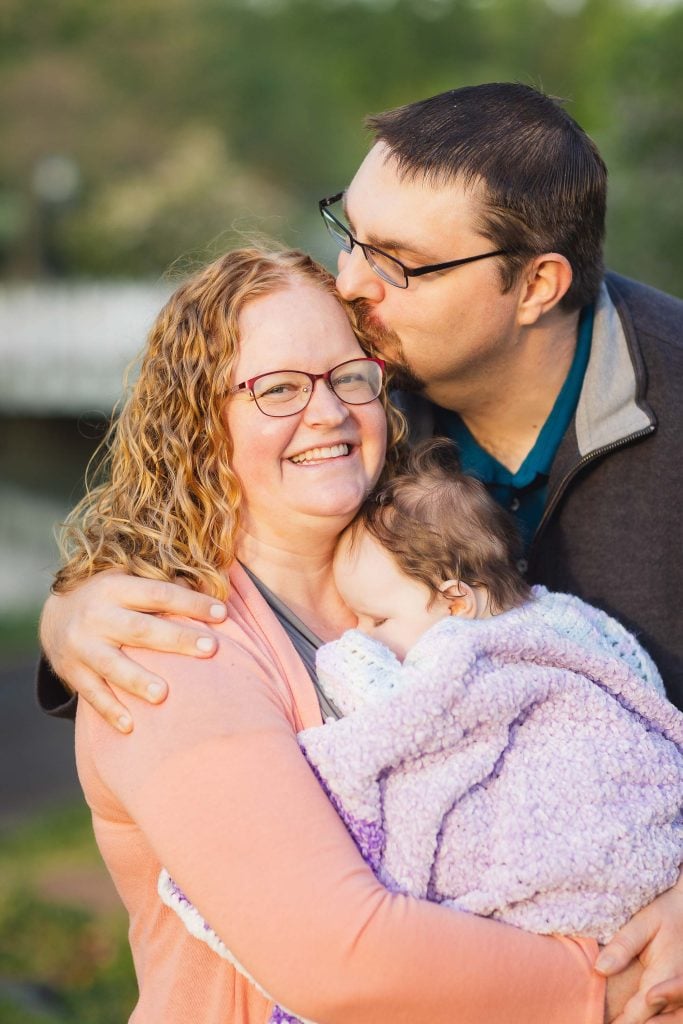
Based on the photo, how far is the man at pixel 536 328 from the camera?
286 centimetres

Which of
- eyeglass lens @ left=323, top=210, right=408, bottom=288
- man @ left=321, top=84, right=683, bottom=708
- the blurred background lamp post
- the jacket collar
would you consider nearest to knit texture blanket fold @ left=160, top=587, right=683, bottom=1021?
man @ left=321, top=84, right=683, bottom=708

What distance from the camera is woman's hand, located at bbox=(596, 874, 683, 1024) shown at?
2010mm

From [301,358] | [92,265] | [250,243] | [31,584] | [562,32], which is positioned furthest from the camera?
[562,32]

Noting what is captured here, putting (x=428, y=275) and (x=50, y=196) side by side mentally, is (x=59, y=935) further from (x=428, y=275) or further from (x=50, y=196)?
(x=50, y=196)

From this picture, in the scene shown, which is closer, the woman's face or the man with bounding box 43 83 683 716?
the woman's face

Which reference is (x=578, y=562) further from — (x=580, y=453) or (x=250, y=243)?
(x=250, y=243)

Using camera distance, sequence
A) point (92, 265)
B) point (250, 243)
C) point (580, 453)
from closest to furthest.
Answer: point (250, 243)
point (580, 453)
point (92, 265)

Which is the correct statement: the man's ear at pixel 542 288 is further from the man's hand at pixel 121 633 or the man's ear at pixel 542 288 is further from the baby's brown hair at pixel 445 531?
the man's hand at pixel 121 633

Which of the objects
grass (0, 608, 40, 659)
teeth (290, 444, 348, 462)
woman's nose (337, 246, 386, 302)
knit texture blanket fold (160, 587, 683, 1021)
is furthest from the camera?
grass (0, 608, 40, 659)

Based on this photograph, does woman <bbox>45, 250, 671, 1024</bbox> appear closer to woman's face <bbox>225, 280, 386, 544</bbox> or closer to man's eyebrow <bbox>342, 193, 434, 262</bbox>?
woman's face <bbox>225, 280, 386, 544</bbox>

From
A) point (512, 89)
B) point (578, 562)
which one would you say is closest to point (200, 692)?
point (578, 562)

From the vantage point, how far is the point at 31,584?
1111 cm

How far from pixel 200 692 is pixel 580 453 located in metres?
1.39

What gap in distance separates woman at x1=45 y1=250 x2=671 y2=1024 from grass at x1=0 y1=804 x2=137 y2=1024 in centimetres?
204
